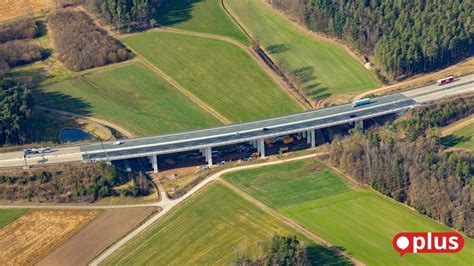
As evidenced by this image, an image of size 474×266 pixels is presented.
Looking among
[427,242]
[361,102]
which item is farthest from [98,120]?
[427,242]

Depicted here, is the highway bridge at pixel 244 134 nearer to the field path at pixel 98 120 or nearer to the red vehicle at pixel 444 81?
the red vehicle at pixel 444 81

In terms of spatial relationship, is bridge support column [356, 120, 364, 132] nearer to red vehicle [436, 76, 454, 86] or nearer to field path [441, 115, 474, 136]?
field path [441, 115, 474, 136]

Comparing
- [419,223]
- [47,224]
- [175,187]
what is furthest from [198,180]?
[419,223]

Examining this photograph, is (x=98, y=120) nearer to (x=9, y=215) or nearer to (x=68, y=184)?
(x=68, y=184)

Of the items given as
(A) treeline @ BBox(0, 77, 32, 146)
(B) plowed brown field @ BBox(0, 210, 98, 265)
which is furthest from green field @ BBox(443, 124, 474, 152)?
(A) treeline @ BBox(0, 77, 32, 146)

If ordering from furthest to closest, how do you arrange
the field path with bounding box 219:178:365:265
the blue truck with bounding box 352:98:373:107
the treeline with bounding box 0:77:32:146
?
the blue truck with bounding box 352:98:373:107, the treeline with bounding box 0:77:32:146, the field path with bounding box 219:178:365:265

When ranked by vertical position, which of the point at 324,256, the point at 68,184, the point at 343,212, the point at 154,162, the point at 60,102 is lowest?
the point at 324,256

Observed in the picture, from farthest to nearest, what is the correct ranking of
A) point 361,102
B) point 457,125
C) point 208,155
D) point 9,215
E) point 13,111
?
1. point 361,102
2. point 457,125
3. point 13,111
4. point 208,155
5. point 9,215

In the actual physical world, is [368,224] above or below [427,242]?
above

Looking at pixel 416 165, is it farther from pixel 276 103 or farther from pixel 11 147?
pixel 11 147
